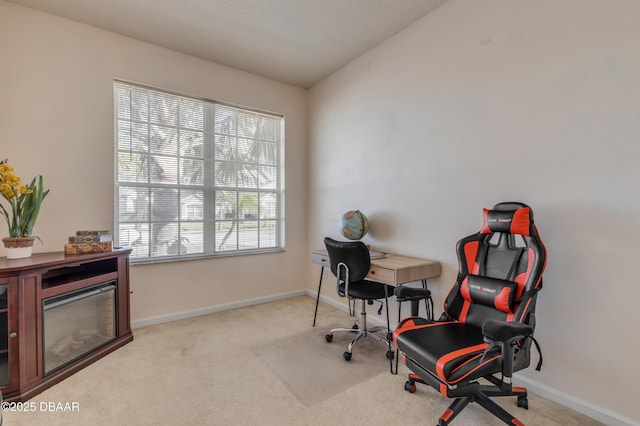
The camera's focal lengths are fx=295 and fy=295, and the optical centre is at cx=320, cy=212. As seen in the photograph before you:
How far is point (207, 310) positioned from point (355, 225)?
1.97 m

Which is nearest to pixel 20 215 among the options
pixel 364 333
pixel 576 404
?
pixel 364 333

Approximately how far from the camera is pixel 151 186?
3117 millimetres

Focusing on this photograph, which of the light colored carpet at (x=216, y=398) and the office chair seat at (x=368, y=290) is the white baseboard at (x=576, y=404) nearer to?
the light colored carpet at (x=216, y=398)

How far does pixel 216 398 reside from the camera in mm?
1911

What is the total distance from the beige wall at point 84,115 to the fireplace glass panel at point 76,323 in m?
0.47

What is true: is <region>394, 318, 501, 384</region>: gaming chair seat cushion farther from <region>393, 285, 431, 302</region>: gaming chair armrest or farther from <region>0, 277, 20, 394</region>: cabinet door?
<region>0, 277, 20, 394</region>: cabinet door

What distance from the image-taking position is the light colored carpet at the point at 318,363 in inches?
79.6

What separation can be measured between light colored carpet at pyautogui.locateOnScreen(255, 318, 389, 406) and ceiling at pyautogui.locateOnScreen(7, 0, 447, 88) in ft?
9.56

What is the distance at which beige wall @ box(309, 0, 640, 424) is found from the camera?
5.36ft

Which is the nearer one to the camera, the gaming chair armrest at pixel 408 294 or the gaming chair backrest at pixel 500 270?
the gaming chair backrest at pixel 500 270

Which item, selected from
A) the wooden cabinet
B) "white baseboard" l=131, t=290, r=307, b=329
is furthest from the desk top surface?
the wooden cabinet

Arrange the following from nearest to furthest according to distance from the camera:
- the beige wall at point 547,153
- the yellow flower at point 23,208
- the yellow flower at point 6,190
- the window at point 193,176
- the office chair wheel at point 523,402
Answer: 1. the beige wall at point 547,153
2. the office chair wheel at point 523,402
3. the yellow flower at point 6,190
4. the yellow flower at point 23,208
5. the window at point 193,176

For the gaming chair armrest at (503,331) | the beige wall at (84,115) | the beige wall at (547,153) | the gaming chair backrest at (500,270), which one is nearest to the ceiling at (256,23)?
the beige wall at (84,115)

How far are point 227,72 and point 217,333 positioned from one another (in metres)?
2.93
